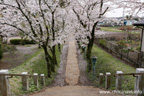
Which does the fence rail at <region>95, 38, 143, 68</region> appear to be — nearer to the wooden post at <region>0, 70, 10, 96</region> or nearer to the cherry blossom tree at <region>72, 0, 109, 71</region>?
the cherry blossom tree at <region>72, 0, 109, 71</region>

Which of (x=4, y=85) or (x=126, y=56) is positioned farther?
(x=126, y=56)

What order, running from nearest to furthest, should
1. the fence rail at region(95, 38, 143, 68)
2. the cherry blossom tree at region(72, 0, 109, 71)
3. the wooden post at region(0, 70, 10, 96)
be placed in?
1. the wooden post at region(0, 70, 10, 96)
2. the fence rail at region(95, 38, 143, 68)
3. the cherry blossom tree at region(72, 0, 109, 71)

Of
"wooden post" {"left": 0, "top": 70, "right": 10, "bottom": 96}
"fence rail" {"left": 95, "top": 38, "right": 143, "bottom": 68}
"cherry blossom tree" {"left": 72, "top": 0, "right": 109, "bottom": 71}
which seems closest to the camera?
A: "wooden post" {"left": 0, "top": 70, "right": 10, "bottom": 96}

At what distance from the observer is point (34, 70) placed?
10.0 m

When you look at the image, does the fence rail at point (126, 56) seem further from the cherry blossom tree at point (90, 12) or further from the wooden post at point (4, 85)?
the wooden post at point (4, 85)

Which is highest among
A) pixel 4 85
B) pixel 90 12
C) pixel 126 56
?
pixel 90 12

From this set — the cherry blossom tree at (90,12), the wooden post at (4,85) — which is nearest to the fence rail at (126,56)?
the cherry blossom tree at (90,12)

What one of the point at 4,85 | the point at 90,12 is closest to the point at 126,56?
the point at 90,12

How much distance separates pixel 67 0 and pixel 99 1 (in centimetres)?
236

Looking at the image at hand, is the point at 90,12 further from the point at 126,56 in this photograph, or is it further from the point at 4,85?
the point at 4,85

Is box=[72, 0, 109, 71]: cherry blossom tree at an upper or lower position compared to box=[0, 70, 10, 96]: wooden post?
upper

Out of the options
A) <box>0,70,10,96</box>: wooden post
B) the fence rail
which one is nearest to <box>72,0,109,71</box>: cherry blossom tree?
the fence rail

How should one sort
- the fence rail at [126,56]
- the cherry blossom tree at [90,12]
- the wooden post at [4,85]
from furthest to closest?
the cherry blossom tree at [90,12]
the fence rail at [126,56]
the wooden post at [4,85]

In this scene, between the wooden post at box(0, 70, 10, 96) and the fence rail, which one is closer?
the wooden post at box(0, 70, 10, 96)
